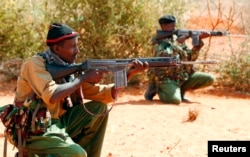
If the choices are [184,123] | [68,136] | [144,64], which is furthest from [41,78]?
[184,123]

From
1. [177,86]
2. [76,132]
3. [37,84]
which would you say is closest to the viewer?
[37,84]

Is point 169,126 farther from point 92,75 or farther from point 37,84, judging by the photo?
point 37,84

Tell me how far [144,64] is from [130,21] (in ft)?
17.3

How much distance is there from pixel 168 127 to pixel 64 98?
92.8 inches

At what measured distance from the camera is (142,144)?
18.6ft

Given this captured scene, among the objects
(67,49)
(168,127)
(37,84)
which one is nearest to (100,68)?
(67,49)

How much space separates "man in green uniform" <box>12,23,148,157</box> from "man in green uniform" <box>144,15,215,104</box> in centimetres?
348

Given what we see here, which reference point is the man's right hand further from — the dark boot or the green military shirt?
the dark boot

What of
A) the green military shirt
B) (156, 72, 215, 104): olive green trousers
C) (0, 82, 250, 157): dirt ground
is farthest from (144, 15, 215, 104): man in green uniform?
the green military shirt

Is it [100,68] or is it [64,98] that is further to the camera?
[64,98]

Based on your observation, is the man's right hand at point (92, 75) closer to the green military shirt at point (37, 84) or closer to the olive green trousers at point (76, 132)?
the green military shirt at point (37, 84)

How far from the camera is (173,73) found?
8.40 meters

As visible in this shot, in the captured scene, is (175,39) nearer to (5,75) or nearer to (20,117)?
(5,75)

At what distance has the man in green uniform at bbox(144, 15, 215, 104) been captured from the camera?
26.5 feet
